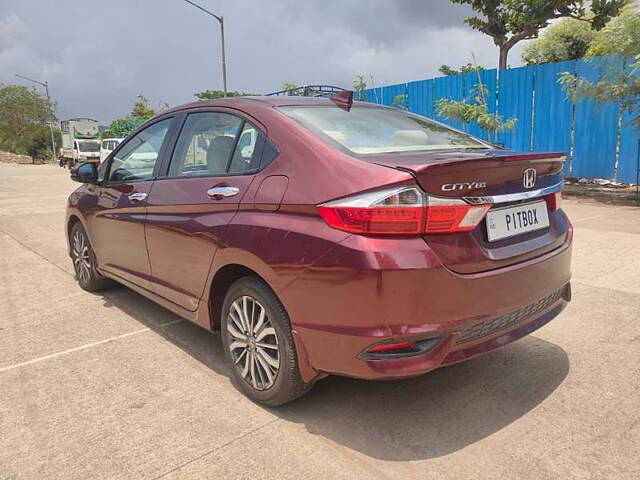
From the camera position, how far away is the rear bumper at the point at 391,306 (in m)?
2.08

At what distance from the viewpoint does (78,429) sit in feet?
8.37

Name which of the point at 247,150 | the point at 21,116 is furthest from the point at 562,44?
the point at 21,116

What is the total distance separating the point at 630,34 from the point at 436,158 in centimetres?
935

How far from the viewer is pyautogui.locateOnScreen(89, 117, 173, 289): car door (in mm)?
3625

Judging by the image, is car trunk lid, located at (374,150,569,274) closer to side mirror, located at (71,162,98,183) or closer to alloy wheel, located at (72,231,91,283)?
side mirror, located at (71,162,98,183)

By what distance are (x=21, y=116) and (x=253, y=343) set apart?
2865 inches

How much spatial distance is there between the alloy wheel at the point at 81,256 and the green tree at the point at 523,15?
15.7 metres

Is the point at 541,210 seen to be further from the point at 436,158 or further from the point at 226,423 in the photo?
the point at 226,423

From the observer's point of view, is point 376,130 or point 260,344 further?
point 376,130

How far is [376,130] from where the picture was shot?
2.90 meters

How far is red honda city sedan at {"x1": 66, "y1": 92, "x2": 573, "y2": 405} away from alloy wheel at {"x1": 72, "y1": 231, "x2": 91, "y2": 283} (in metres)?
1.77

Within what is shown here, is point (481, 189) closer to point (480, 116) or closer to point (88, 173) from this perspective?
point (88, 173)

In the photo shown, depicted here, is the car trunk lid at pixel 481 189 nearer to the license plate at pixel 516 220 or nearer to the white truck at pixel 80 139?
the license plate at pixel 516 220

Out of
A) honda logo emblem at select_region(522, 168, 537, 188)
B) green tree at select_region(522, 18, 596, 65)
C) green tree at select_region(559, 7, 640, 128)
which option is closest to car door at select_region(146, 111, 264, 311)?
honda logo emblem at select_region(522, 168, 537, 188)
